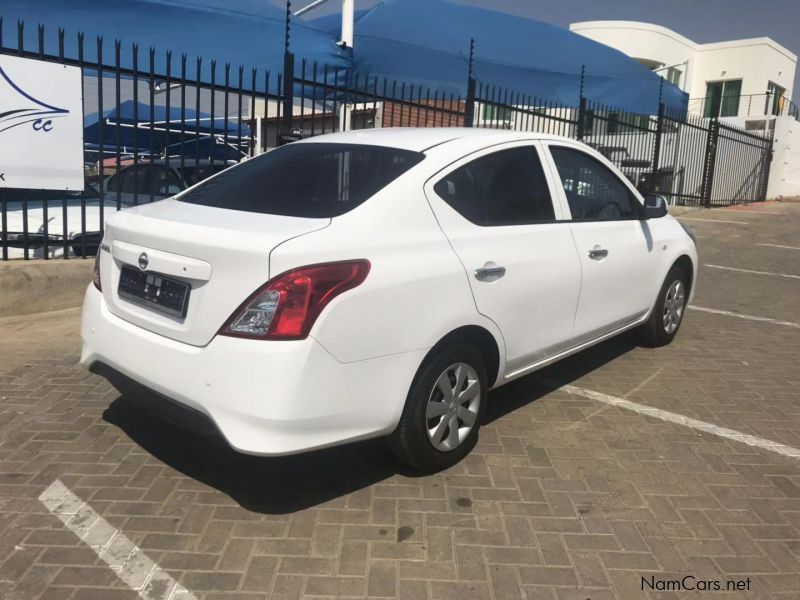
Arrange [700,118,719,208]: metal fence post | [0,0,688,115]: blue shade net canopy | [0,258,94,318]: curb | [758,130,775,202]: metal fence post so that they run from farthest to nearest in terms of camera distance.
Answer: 1. [758,130,775,202]: metal fence post
2. [700,118,719,208]: metal fence post
3. [0,0,688,115]: blue shade net canopy
4. [0,258,94,318]: curb

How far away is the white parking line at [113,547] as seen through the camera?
2445 mm

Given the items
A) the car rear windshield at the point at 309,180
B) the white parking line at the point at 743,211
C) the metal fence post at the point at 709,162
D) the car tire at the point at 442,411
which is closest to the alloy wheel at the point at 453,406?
the car tire at the point at 442,411

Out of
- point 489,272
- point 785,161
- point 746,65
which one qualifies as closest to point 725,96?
point 746,65

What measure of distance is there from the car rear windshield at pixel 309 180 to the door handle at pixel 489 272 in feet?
1.98

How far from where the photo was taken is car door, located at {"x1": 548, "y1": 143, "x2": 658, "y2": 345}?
4102 millimetres

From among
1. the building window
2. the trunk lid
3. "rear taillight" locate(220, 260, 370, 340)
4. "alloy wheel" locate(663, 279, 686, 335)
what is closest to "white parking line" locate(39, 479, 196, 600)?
the trunk lid

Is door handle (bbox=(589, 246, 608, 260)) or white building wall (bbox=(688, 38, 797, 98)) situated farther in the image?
white building wall (bbox=(688, 38, 797, 98))

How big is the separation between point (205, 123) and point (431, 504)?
15.1m

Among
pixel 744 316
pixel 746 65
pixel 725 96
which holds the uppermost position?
pixel 746 65

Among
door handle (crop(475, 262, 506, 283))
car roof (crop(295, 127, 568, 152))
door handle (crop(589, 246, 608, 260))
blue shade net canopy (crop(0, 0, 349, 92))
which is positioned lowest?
door handle (crop(475, 262, 506, 283))

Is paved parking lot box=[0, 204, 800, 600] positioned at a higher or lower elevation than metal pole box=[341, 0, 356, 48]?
lower

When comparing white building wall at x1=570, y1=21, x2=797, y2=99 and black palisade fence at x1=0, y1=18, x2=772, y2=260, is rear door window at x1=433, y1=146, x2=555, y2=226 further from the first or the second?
white building wall at x1=570, y1=21, x2=797, y2=99

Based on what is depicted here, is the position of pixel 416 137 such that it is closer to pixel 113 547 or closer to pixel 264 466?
pixel 264 466

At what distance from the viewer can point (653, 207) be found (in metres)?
4.80
